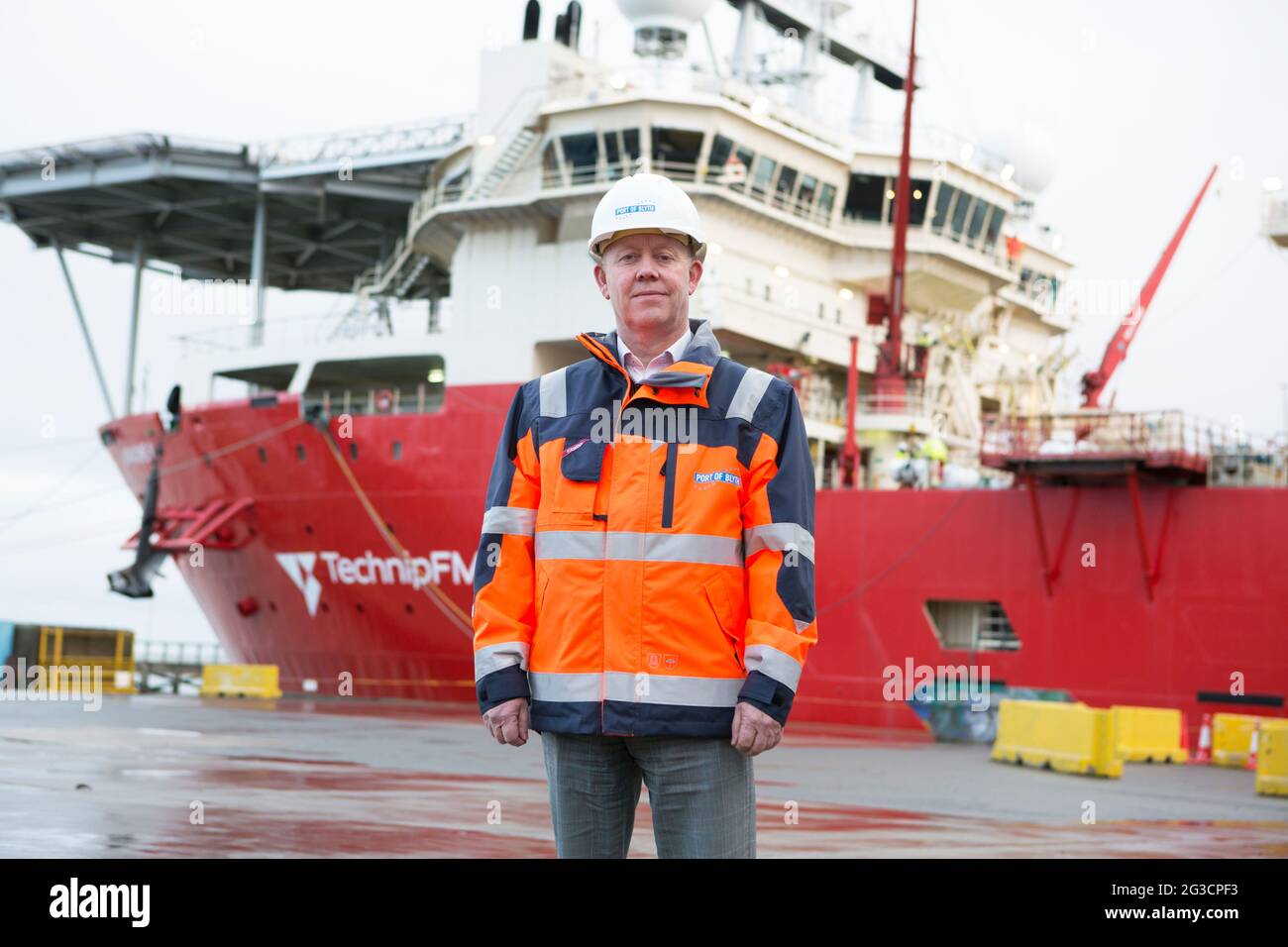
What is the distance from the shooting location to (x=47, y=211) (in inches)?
1347

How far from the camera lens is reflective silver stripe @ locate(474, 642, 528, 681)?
3.76m

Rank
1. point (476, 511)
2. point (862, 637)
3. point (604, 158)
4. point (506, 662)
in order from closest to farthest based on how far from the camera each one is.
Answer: point (506, 662) → point (862, 637) → point (476, 511) → point (604, 158)

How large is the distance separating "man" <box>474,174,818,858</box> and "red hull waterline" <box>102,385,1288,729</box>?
1764 centimetres

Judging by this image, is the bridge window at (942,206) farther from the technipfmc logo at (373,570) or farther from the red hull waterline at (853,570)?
the technipfmc logo at (373,570)

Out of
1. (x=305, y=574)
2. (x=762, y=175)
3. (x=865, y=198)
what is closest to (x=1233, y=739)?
(x=762, y=175)

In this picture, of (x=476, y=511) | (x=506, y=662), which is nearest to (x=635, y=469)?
(x=506, y=662)

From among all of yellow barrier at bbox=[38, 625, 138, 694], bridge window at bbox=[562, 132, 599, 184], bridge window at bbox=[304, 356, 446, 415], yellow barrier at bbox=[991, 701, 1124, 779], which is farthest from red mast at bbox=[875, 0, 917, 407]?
yellow barrier at bbox=[38, 625, 138, 694]

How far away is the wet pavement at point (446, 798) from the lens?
7.30 metres

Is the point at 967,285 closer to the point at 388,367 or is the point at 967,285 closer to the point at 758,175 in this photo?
the point at 758,175

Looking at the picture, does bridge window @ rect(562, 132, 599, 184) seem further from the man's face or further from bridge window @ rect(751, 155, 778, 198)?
the man's face

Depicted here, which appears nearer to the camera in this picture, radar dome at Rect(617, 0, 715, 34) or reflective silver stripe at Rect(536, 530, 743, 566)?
reflective silver stripe at Rect(536, 530, 743, 566)

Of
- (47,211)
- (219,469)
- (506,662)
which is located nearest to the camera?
(506,662)

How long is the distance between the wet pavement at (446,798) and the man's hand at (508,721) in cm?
297

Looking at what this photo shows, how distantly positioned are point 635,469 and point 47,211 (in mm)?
33543
